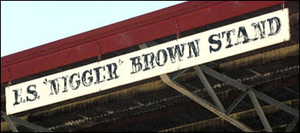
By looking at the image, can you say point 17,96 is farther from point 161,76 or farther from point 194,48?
point 194,48

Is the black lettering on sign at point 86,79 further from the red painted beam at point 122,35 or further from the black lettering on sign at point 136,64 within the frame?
the black lettering on sign at point 136,64

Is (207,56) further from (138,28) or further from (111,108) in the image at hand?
(111,108)

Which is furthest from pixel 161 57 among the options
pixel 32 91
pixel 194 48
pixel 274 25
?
pixel 32 91

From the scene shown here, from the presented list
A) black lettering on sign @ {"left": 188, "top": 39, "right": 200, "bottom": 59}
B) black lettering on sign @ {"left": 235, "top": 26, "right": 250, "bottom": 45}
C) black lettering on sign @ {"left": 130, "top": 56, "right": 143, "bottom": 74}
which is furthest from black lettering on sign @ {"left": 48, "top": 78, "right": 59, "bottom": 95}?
black lettering on sign @ {"left": 235, "top": 26, "right": 250, "bottom": 45}

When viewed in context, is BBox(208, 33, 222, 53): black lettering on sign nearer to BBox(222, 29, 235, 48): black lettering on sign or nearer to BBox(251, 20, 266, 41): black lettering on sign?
BBox(222, 29, 235, 48): black lettering on sign

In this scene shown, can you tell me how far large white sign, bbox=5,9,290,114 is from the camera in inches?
611

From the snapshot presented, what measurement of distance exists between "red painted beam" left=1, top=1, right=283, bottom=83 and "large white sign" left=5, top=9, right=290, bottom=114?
0.35 meters

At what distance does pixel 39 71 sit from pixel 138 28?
307cm

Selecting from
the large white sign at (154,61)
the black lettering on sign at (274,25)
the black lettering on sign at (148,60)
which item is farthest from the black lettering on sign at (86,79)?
the black lettering on sign at (274,25)

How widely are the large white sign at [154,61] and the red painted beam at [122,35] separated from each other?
35 cm

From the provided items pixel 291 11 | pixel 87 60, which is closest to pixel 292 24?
pixel 291 11

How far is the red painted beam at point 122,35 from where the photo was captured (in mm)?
16328

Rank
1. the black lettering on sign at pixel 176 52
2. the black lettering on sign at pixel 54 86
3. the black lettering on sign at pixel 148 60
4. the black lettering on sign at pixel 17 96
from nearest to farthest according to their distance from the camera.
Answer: the black lettering on sign at pixel 176 52, the black lettering on sign at pixel 148 60, the black lettering on sign at pixel 54 86, the black lettering on sign at pixel 17 96

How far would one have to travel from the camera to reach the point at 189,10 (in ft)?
54.8
